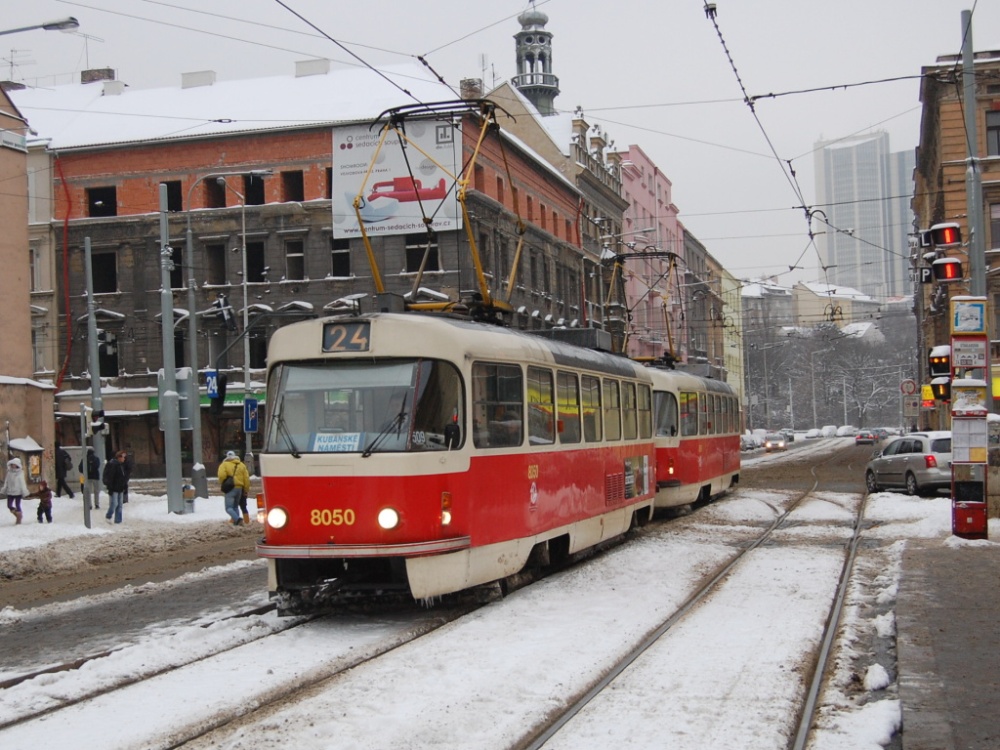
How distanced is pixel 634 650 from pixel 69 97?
163 ft

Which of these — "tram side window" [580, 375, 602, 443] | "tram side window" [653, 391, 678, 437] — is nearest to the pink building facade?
"tram side window" [653, 391, 678, 437]

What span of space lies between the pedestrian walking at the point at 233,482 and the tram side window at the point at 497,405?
11940mm

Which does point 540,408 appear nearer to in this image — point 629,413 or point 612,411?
point 612,411

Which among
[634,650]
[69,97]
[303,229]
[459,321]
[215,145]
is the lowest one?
[634,650]

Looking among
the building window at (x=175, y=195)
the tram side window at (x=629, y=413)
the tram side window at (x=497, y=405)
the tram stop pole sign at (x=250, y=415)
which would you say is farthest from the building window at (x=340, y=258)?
the tram side window at (x=497, y=405)

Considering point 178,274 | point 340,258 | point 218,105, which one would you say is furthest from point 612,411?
point 218,105

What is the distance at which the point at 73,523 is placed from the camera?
2344 cm

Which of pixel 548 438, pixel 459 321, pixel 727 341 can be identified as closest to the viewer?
pixel 459 321

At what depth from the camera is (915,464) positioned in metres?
26.9

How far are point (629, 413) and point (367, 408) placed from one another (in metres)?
7.62

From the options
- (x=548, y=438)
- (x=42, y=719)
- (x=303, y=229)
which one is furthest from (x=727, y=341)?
(x=42, y=719)

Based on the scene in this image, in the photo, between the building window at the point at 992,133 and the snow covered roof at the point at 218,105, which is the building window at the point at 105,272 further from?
the building window at the point at 992,133

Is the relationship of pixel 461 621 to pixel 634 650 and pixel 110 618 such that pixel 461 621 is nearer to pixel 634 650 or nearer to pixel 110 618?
pixel 634 650

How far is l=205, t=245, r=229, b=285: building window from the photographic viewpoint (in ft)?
157
